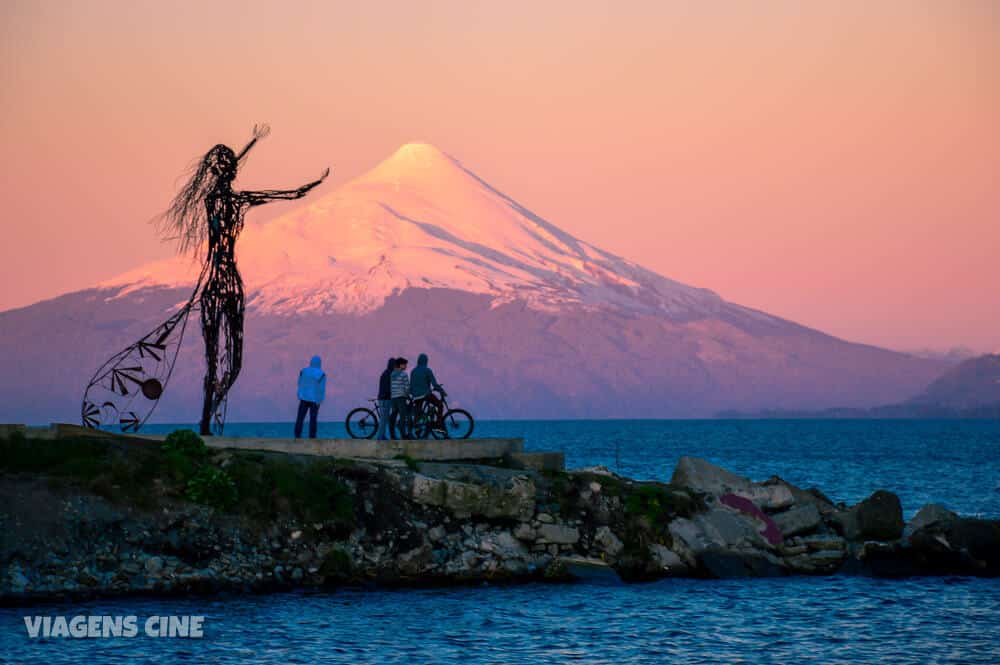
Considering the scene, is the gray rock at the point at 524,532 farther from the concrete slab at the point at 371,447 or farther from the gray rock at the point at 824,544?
the gray rock at the point at 824,544

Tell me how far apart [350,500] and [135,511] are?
15.0 ft

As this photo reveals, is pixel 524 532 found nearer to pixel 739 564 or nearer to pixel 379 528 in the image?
pixel 379 528

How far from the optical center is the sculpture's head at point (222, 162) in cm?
3247

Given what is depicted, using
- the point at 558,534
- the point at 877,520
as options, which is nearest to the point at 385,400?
the point at 558,534

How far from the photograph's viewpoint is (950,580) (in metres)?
31.0

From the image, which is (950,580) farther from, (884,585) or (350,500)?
(350,500)

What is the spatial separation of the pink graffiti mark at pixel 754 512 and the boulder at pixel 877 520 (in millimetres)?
2389

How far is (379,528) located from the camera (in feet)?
95.1

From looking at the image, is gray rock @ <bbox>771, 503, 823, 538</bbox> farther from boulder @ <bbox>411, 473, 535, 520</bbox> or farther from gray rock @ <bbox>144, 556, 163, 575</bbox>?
gray rock @ <bbox>144, 556, 163, 575</bbox>

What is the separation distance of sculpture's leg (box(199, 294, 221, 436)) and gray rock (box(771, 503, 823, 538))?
14180 mm

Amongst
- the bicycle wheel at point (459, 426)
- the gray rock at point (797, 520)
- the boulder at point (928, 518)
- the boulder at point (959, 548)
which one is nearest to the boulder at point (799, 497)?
the gray rock at point (797, 520)

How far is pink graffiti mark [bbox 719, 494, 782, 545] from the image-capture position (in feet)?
109

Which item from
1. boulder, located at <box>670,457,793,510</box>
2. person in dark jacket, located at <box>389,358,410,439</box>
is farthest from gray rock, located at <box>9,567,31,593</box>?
boulder, located at <box>670,457,793,510</box>

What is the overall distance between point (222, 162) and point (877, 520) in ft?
61.2
